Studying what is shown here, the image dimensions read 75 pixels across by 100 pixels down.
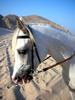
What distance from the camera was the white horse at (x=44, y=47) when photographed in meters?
3.42

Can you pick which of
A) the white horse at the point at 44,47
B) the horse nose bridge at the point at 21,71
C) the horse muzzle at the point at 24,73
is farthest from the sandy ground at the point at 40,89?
the horse nose bridge at the point at 21,71

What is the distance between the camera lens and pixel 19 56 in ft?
11.2

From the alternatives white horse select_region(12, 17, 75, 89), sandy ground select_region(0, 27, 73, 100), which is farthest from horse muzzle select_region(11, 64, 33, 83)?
sandy ground select_region(0, 27, 73, 100)

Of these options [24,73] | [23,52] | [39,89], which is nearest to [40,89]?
[39,89]

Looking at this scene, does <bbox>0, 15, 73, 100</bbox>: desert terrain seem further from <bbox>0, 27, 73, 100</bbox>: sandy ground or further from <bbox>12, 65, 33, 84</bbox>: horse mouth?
<bbox>12, 65, 33, 84</bbox>: horse mouth

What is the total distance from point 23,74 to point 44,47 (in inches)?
21.4

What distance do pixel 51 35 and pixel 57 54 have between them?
0.33 metres

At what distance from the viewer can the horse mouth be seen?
3418mm

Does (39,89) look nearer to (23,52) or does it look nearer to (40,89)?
(40,89)

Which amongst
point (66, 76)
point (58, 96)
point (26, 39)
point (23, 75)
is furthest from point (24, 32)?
point (58, 96)

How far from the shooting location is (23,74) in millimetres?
3469

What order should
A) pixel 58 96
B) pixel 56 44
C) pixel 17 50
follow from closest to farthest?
pixel 17 50 → pixel 56 44 → pixel 58 96

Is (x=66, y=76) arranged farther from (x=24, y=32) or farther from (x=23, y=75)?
(x=24, y=32)

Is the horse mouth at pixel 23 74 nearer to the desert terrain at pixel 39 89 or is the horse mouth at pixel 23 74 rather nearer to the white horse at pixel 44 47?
the white horse at pixel 44 47
